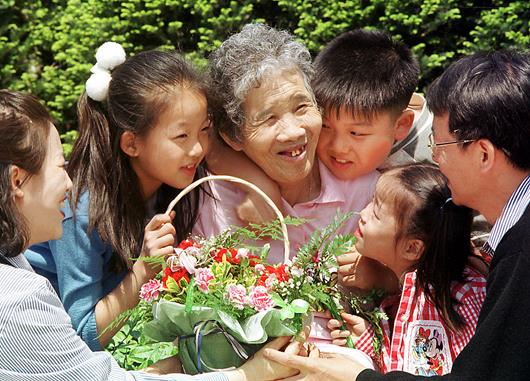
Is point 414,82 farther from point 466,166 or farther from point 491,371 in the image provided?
point 491,371

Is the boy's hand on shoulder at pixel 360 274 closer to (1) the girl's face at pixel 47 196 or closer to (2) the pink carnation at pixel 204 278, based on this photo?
(2) the pink carnation at pixel 204 278

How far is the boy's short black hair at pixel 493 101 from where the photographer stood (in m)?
2.79

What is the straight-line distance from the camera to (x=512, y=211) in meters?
2.81

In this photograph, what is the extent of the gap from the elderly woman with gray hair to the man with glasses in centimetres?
77

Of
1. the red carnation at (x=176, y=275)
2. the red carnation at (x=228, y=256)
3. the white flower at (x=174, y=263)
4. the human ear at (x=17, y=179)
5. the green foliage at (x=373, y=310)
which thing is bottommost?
the green foliage at (x=373, y=310)

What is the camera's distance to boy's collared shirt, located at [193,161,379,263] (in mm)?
3887

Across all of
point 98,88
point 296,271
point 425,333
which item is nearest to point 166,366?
point 296,271

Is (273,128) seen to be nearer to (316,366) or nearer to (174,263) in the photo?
(174,263)

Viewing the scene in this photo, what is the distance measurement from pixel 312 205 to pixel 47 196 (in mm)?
1366

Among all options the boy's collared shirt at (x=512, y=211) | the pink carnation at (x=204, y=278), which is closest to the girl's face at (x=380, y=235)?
the boy's collared shirt at (x=512, y=211)

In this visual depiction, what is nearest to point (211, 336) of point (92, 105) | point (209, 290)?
point (209, 290)

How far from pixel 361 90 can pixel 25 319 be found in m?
1.85

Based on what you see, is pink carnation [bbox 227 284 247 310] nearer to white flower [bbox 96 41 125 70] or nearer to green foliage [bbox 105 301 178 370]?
green foliage [bbox 105 301 178 370]

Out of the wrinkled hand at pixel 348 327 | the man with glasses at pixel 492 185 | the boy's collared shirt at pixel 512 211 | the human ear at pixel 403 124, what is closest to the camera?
the man with glasses at pixel 492 185
